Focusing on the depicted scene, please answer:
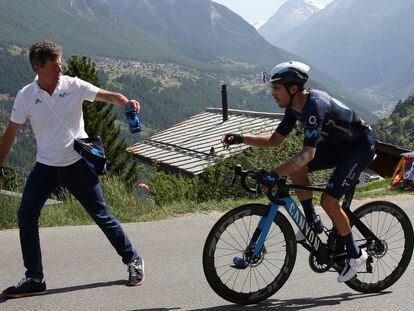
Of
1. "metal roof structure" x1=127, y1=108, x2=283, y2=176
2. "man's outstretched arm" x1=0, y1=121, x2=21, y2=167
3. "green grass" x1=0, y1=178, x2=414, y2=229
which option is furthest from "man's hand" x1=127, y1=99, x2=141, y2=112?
"metal roof structure" x1=127, y1=108, x2=283, y2=176

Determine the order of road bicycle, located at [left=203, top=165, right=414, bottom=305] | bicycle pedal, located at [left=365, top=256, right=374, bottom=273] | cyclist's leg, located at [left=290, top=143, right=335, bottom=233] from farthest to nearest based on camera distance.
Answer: bicycle pedal, located at [left=365, top=256, right=374, bottom=273], cyclist's leg, located at [left=290, top=143, right=335, bottom=233], road bicycle, located at [left=203, top=165, right=414, bottom=305]

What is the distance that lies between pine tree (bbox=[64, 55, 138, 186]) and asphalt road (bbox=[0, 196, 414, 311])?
45.5m

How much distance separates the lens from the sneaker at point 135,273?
4.74 metres

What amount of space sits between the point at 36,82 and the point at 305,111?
2.01 metres

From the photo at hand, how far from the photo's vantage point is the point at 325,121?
13.8 ft

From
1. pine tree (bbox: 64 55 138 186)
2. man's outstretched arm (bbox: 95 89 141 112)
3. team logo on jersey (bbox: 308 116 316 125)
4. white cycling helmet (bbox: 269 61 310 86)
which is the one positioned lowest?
pine tree (bbox: 64 55 138 186)

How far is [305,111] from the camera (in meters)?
4.07

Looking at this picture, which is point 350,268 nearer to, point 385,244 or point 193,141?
point 385,244

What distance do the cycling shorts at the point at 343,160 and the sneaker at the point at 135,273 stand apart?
1610 millimetres

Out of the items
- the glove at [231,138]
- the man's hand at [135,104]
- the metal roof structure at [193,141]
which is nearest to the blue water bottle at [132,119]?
the man's hand at [135,104]

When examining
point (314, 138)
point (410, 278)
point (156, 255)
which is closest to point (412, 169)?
point (410, 278)

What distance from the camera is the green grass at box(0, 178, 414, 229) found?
688 cm

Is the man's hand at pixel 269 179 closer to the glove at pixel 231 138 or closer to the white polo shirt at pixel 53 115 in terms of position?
the glove at pixel 231 138

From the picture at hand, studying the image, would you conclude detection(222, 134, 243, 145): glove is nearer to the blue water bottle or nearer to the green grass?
the blue water bottle
